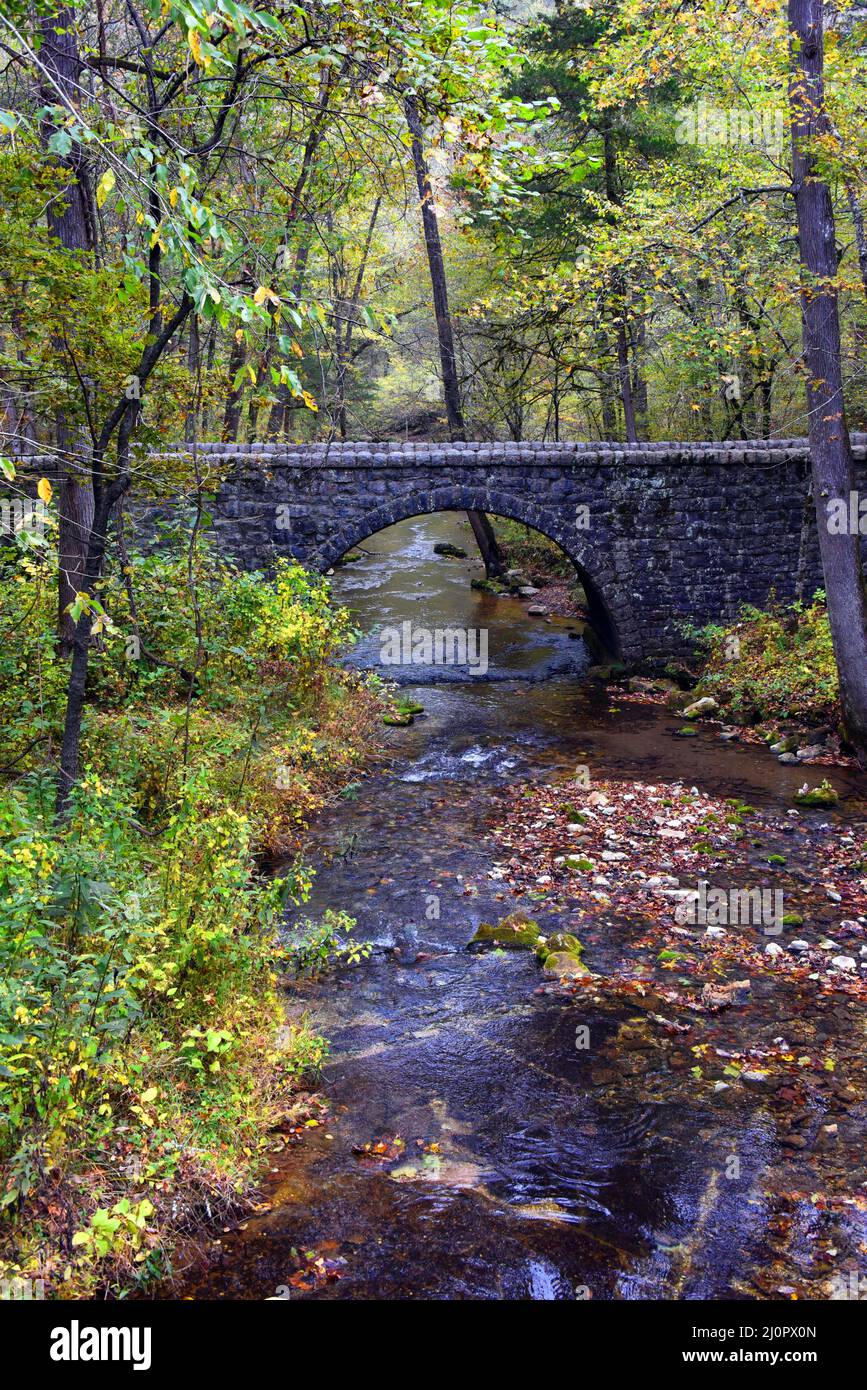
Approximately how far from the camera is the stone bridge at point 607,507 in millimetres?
12789

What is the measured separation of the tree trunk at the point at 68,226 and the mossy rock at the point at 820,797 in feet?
23.2

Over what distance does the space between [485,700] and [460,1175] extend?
9434 millimetres

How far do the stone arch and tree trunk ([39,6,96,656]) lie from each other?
519cm

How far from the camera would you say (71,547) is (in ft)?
26.2

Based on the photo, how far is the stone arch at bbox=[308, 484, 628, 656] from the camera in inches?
511

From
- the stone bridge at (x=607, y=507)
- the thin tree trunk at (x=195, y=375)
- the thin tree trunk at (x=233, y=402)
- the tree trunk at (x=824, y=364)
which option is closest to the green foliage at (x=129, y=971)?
the thin tree trunk at (x=195, y=375)

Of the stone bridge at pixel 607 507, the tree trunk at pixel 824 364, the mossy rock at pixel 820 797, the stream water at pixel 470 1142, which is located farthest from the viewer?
the stone bridge at pixel 607 507

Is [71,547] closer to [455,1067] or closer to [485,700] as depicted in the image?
[455,1067]

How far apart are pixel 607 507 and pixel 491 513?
177cm

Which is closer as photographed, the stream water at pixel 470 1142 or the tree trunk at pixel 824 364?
the stream water at pixel 470 1142

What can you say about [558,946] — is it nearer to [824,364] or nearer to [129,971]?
[129,971]

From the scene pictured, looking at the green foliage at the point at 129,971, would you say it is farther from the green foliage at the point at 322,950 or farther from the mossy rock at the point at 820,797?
the mossy rock at the point at 820,797
